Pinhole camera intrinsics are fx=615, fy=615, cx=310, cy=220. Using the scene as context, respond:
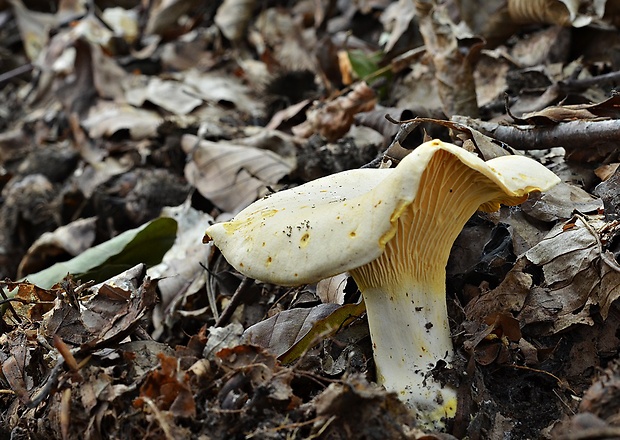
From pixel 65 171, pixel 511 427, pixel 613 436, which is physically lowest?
pixel 65 171

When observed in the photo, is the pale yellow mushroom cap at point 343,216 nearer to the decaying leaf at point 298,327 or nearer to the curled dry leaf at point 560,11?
the decaying leaf at point 298,327

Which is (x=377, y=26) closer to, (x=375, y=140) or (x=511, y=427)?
(x=375, y=140)

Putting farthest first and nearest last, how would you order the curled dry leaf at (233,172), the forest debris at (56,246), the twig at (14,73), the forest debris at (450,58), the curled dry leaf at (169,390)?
the twig at (14,73), the forest debris at (56,246), the curled dry leaf at (233,172), the forest debris at (450,58), the curled dry leaf at (169,390)

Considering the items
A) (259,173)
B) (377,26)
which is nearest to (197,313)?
(259,173)

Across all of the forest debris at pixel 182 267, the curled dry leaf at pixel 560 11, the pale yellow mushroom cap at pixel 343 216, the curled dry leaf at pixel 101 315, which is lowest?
the forest debris at pixel 182 267

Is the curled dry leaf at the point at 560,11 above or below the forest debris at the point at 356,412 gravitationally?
above

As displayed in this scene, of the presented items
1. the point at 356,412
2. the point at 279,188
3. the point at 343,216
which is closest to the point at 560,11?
the point at 279,188

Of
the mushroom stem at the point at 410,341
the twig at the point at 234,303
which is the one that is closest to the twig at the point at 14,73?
the twig at the point at 234,303
